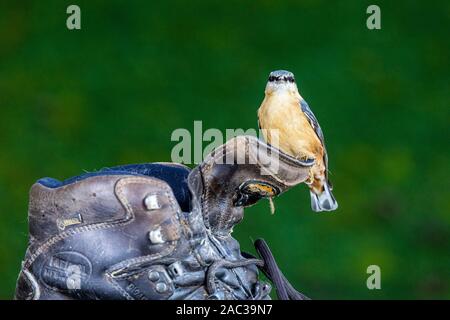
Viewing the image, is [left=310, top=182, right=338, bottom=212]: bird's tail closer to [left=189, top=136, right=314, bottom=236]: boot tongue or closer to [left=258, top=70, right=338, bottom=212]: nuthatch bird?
[left=258, top=70, right=338, bottom=212]: nuthatch bird

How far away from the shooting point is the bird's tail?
2.77 metres

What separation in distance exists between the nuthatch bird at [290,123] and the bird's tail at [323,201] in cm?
14

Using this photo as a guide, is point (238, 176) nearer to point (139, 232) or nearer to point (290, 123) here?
point (139, 232)

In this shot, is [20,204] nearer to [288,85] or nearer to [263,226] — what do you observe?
[263,226]

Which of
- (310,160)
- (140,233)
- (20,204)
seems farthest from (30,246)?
(20,204)

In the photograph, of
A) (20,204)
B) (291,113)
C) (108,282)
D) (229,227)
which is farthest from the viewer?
(20,204)

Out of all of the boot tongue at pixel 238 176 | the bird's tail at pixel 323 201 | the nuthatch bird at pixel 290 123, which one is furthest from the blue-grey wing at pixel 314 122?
the boot tongue at pixel 238 176

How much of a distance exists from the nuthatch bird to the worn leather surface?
0.80 meters

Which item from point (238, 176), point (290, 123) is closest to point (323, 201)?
point (290, 123)

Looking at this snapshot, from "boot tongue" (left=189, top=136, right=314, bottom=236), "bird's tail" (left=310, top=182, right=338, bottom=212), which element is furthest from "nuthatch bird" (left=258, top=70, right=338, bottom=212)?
"boot tongue" (left=189, top=136, right=314, bottom=236)

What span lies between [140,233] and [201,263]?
0.36 feet

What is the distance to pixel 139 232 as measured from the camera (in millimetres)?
1479

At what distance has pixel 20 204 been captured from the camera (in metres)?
4.02
